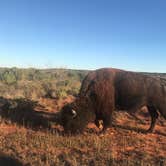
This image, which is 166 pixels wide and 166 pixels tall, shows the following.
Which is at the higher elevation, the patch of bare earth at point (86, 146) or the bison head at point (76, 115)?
the bison head at point (76, 115)

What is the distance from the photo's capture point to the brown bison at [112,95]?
802cm

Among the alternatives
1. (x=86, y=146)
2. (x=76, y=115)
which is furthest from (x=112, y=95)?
(x=86, y=146)

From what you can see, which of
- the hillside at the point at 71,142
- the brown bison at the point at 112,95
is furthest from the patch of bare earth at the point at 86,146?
the brown bison at the point at 112,95

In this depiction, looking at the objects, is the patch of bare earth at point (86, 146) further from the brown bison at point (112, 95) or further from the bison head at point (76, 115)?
the brown bison at point (112, 95)

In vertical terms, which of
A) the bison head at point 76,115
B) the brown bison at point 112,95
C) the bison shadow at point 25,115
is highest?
the brown bison at point 112,95

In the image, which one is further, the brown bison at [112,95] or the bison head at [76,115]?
the brown bison at [112,95]

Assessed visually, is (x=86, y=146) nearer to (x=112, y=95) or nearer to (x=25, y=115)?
(x=112, y=95)

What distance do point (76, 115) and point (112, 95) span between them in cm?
139

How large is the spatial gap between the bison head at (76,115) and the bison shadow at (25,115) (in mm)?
1447

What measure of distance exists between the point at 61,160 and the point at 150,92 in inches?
160

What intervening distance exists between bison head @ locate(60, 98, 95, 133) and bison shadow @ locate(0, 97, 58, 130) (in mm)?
1447

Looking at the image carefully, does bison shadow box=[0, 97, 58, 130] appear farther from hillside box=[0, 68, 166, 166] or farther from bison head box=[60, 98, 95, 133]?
bison head box=[60, 98, 95, 133]

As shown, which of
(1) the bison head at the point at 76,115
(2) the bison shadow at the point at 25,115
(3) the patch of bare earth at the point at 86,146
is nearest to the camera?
(3) the patch of bare earth at the point at 86,146

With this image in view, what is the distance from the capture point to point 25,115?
33.3 ft
